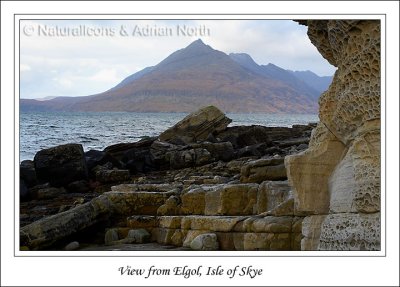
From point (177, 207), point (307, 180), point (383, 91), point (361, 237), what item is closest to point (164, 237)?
point (177, 207)

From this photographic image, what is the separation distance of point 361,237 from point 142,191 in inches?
215

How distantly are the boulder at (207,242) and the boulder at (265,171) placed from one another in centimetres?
210

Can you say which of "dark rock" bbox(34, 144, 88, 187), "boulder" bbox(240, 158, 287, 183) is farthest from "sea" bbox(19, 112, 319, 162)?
"boulder" bbox(240, 158, 287, 183)

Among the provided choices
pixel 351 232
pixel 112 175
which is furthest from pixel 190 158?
pixel 351 232

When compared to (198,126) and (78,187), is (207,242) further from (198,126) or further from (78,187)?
(198,126)

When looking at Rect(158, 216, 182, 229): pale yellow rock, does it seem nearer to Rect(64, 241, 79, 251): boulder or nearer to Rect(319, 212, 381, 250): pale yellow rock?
Rect(64, 241, 79, 251): boulder

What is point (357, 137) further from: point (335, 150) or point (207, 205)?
point (207, 205)

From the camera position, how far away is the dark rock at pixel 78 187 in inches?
731

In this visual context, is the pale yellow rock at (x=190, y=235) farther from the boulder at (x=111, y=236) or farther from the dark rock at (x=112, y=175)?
→ the dark rock at (x=112, y=175)

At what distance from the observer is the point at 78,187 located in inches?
736

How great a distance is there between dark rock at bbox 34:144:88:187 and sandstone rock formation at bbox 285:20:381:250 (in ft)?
36.5

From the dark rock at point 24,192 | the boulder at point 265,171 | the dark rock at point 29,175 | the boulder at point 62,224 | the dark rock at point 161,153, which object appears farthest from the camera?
the dark rock at point 161,153

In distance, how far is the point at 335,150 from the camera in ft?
29.3

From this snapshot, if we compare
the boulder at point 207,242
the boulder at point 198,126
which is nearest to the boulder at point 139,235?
the boulder at point 207,242
